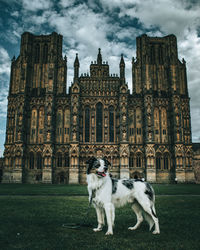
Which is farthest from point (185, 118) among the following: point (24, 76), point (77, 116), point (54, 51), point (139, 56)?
point (24, 76)

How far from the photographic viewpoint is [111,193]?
552cm

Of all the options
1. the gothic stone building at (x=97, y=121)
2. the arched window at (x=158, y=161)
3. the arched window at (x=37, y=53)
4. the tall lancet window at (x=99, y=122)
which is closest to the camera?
the gothic stone building at (x=97, y=121)

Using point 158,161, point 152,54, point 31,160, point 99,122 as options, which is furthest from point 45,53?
point 158,161

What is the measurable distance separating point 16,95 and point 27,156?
44.1 ft

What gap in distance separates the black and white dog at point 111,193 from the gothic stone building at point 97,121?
37957 millimetres

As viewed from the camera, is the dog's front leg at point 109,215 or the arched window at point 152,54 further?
the arched window at point 152,54

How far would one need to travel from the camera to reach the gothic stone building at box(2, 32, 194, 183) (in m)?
44.0

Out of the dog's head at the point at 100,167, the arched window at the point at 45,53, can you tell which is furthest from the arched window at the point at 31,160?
the dog's head at the point at 100,167

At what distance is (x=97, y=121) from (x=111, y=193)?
134ft

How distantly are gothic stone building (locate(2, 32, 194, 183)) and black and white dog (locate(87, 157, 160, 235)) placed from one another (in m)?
38.0

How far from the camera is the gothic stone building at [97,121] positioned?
4403cm

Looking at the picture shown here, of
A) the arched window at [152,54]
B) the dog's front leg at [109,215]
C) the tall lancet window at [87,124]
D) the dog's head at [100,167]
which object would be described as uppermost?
the arched window at [152,54]

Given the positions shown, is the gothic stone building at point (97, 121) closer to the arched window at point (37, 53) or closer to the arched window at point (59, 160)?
the arched window at point (59, 160)

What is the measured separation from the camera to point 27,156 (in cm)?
4550
